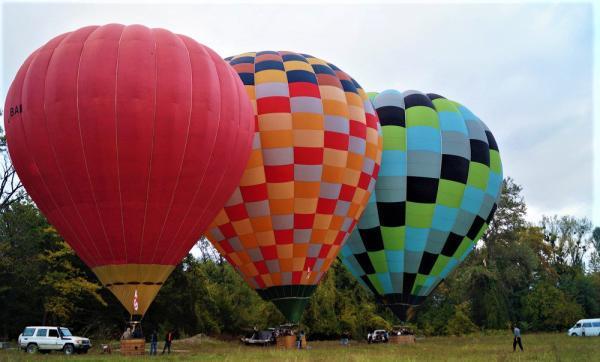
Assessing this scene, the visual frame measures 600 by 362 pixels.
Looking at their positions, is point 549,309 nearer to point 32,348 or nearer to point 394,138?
point 394,138

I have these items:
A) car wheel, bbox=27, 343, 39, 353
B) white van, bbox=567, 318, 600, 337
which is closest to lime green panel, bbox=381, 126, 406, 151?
A: car wheel, bbox=27, 343, 39, 353

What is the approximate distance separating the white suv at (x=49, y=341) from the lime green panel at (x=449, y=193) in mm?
12677

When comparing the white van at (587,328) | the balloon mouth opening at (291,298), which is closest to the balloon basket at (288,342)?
the balloon mouth opening at (291,298)

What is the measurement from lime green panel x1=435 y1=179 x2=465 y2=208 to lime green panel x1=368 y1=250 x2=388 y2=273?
2610 millimetres

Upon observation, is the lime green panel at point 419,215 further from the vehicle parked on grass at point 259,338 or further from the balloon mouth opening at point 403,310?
the vehicle parked on grass at point 259,338

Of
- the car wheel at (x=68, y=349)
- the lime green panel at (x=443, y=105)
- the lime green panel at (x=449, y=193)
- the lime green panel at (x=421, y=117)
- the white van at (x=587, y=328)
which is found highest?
the lime green panel at (x=443, y=105)

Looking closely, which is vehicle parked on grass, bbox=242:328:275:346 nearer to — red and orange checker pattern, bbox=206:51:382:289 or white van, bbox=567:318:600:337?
red and orange checker pattern, bbox=206:51:382:289

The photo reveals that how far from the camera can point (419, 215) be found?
21344 millimetres

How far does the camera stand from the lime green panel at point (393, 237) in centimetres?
2144

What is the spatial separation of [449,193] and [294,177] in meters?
6.16

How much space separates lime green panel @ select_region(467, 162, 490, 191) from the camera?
72.7ft

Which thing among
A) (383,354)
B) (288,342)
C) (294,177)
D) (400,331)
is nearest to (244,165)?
(294,177)

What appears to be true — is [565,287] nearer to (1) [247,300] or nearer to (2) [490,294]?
(2) [490,294]

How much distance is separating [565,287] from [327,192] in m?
28.2
